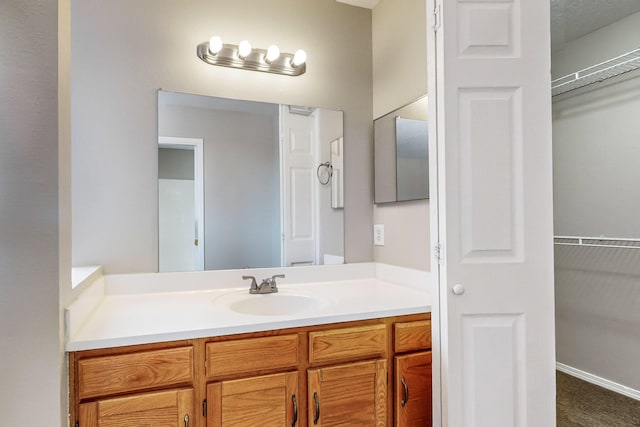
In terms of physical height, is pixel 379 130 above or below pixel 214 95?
below

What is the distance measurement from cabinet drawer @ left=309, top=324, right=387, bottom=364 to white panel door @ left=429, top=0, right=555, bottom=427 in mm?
286

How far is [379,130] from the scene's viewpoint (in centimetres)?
203

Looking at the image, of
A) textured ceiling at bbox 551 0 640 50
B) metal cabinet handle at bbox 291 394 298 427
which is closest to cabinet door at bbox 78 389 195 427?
metal cabinet handle at bbox 291 394 298 427

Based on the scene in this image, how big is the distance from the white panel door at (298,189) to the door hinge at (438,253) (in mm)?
880

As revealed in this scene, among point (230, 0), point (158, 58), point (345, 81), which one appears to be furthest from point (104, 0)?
point (345, 81)

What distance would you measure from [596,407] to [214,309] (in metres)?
1.63

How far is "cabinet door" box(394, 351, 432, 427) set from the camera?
1.39m

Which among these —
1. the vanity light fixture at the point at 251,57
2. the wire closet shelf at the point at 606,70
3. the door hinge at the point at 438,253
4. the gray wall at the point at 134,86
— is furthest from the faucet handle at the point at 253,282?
the wire closet shelf at the point at 606,70

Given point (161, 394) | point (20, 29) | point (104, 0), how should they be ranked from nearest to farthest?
point (20, 29)
point (161, 394)
point (104, 0)

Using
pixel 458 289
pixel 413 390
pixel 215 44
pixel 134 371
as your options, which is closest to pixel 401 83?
pixel 215 44

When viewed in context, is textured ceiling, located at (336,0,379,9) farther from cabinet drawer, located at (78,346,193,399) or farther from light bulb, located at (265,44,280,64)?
cabinet drawer, located at (78,346,193,399)

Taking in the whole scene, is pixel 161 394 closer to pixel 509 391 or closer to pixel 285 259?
pixel 285 259

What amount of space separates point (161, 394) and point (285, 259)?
909 millimetres

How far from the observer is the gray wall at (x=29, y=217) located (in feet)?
3.01
